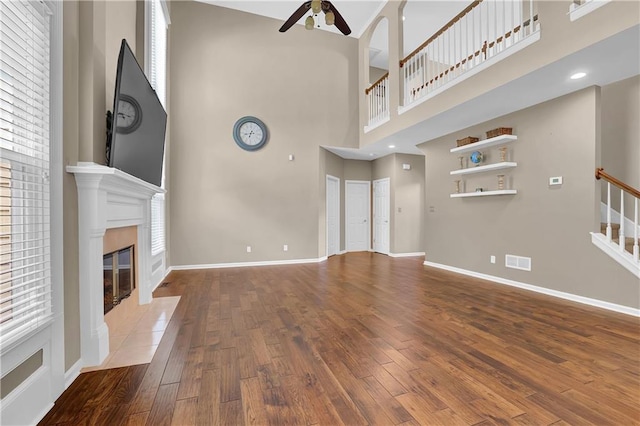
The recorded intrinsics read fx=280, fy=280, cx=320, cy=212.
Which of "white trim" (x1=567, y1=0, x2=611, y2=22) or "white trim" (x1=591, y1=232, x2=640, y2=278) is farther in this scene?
"white trim" (x1=591, y1=232, x2=640, y2=278)

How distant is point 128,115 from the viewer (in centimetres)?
226

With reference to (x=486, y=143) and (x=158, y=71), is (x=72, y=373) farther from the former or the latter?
(x=486, y=143)

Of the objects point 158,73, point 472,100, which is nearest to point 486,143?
point 472,100

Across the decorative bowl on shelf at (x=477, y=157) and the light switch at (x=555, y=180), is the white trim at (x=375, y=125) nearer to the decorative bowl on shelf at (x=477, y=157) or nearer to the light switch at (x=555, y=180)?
the decorative bowl on shelf at (x=477, y=157)

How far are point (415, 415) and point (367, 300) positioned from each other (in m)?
1.97

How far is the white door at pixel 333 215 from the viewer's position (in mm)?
7137

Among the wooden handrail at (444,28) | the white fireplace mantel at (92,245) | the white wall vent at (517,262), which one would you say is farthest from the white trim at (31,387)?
the wooden handrail at (444,28)

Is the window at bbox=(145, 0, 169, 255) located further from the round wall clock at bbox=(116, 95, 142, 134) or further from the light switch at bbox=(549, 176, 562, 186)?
the light switch at bbox=(549, 176, 562, 186)

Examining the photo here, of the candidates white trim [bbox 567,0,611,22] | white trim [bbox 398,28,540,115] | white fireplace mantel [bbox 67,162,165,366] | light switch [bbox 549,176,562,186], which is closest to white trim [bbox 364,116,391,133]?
white trim [bbox 398,28,540,115]

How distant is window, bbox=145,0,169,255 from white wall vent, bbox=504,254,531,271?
17.3ft

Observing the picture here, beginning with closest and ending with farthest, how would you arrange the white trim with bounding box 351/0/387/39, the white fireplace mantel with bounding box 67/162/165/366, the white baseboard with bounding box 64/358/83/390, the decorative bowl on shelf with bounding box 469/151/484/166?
1. the white baseboard with bounding box 64/358/83/390
2. the white fireplace mantel with bounding box 67/162/165/366
3. the decorative bowl on shelf with bounding box 469/151/484/166
4. the white trim with bounding box 351/0/387/39

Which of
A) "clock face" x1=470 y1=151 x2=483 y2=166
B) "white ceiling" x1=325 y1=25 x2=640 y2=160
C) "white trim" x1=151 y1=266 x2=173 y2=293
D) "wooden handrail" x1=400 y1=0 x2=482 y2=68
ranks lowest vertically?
"white trim" x1=151 y1=266 x2=173 y2=293

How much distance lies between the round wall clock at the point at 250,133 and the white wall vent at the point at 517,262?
4.78m

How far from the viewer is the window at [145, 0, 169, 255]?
13.1 feet
